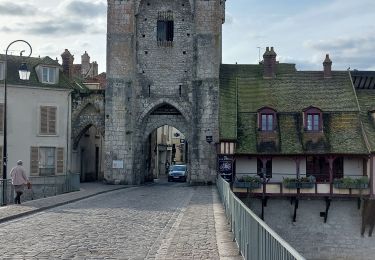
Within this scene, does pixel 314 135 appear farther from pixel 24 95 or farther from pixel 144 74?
pixel 24 95

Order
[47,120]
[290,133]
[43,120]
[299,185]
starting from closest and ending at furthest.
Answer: [299,185], [290,133], [43,120], [47,120]

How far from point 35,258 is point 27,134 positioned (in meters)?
24.4

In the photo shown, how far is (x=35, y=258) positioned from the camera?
9.50m

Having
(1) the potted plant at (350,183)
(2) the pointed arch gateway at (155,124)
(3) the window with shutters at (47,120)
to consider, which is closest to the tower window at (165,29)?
(2) the pointed arch gateway at (155,124)

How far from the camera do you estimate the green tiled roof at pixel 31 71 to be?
33.1m

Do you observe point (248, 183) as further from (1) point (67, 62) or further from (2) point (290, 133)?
(1) point (67, 62)

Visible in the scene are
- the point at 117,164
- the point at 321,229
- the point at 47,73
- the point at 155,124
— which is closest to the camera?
the point at 321,229

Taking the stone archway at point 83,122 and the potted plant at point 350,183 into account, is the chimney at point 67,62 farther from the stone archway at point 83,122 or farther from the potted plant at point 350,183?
the potted plant at point 350,183

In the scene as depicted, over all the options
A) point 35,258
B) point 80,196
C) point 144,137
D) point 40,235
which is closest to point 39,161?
point 144,137

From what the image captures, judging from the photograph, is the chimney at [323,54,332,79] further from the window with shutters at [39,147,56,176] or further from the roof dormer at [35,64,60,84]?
the window with shutters at [39,147,56,176]

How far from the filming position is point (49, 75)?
1364 inches

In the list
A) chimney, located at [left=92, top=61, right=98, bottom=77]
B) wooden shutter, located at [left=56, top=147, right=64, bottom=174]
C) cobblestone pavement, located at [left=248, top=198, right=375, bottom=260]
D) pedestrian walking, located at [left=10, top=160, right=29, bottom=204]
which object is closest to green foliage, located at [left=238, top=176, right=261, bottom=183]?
cobblestone pavement, located at [left=248, top=198, right=375, bottom=260]

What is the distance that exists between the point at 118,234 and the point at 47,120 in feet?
73.9

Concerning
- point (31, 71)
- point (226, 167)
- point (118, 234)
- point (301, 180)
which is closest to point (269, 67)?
point (226, 167)
